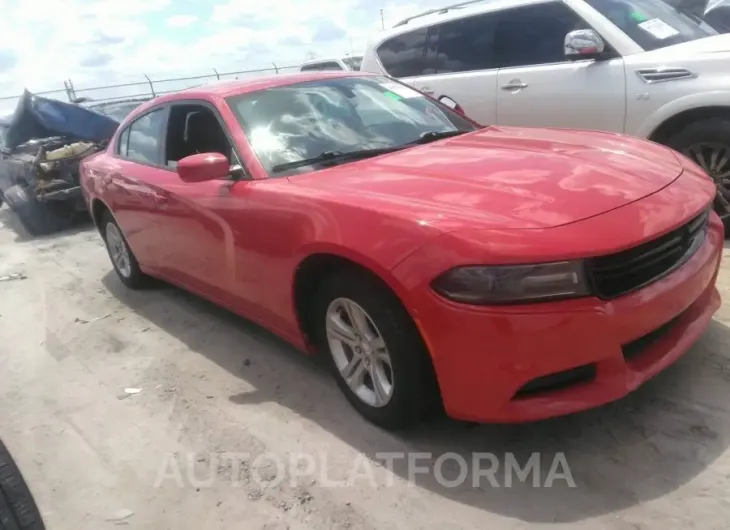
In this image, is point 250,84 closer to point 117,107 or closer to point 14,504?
point 14,504

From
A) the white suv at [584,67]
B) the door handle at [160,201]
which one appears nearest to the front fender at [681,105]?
the white suv at [584,67]

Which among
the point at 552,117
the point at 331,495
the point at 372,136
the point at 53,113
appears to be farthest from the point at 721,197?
the point at 53,113

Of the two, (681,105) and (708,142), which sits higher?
(681,105)

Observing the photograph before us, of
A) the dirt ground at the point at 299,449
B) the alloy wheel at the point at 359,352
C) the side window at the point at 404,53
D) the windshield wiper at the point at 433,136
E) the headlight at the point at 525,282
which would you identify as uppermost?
the side window at the point at 404,53

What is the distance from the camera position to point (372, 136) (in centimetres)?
348

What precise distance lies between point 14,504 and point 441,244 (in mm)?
1556

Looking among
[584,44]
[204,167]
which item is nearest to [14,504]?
[204,167]

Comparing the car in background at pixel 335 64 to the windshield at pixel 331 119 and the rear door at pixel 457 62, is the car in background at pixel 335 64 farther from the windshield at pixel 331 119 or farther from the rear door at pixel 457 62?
the windshield at pixel 331 119

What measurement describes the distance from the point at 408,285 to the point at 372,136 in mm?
1341

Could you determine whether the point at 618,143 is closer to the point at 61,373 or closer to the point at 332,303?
the point at 332,303

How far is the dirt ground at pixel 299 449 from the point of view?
2342 mm

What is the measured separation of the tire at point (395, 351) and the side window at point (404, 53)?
413 cm

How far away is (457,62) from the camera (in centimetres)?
604

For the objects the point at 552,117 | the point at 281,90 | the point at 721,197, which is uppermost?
the point at 281,90
